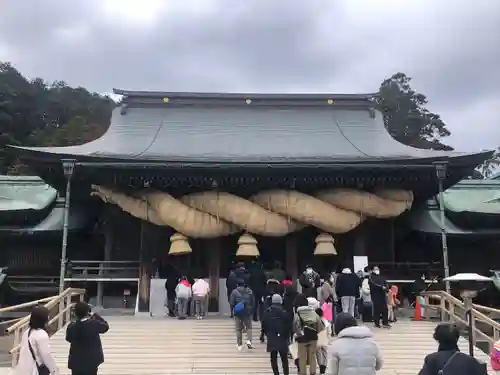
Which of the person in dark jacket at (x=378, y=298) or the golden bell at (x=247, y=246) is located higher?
the golden bell at (x=247, y=246)

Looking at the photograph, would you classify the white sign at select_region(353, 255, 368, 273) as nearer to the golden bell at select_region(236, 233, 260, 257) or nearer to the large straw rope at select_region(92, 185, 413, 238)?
the large straw rope at select_region(92, 185, 413, 238)

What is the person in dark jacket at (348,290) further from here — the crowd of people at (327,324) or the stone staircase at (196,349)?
the stone staircase at (196,349)

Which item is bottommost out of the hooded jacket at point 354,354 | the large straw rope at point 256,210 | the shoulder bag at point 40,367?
the shoulder bag at point 40,367

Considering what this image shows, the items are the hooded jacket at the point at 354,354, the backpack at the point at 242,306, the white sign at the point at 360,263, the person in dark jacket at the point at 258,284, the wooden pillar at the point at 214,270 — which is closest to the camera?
the hooded jacket at the point at 354,354

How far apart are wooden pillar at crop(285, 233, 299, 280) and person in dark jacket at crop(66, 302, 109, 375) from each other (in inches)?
390

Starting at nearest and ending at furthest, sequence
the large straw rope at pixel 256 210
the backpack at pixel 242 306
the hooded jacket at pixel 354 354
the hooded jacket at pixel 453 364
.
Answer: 1. the hooded jacket at pixel 453 364
2. the hooded jacket at pixel 354 354
3. the backpack at pixel 242 306
4. the large straw rope at pixel 256 210

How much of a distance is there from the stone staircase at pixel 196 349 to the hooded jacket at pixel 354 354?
4429mm

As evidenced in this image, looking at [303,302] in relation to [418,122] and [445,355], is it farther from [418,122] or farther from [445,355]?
[418,122]

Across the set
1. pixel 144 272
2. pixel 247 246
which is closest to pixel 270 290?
pixel 247 246

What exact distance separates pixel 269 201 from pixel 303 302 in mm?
6513

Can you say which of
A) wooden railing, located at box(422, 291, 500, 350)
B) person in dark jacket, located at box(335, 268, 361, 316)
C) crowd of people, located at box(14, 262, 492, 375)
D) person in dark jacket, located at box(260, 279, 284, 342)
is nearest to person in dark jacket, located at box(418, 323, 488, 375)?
crowd of people, located at box(14, 262, 492, 375)

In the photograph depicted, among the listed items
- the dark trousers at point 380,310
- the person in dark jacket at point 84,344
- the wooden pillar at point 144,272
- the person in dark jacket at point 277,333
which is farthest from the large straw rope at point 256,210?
the person in dark jacket at point 84,344

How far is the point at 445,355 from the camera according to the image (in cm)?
475

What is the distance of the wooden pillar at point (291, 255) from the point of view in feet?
52.6
